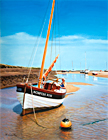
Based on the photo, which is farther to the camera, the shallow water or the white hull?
the white hull

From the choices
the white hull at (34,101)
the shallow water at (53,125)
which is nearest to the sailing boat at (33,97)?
the white hull at (34,101)

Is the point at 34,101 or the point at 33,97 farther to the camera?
the point at 34,101

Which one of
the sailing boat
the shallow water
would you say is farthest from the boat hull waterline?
the shallow water

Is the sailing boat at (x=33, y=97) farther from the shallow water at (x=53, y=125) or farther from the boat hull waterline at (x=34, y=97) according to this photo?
the shallow water at (x=53, y=125)

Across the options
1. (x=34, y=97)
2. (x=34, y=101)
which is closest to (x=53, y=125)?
(x=34, y=101)

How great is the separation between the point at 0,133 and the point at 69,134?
14.7ft

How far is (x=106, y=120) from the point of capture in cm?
1180

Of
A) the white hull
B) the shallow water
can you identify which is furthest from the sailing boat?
the shallow water

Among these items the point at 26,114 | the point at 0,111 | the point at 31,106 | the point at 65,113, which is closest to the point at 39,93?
the point at 31,106

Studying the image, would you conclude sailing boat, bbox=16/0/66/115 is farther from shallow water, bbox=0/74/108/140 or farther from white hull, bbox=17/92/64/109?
shallow water, bbox=0/74/108/140

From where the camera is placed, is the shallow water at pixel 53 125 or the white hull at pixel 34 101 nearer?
the shallow water at pixel 53 125

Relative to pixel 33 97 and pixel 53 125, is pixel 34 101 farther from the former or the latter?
pixel 53 125

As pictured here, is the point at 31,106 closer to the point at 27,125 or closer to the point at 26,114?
the point at 26,114

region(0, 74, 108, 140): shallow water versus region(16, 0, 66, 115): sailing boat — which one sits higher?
region(16, 0, 66, 115): sailing boat
